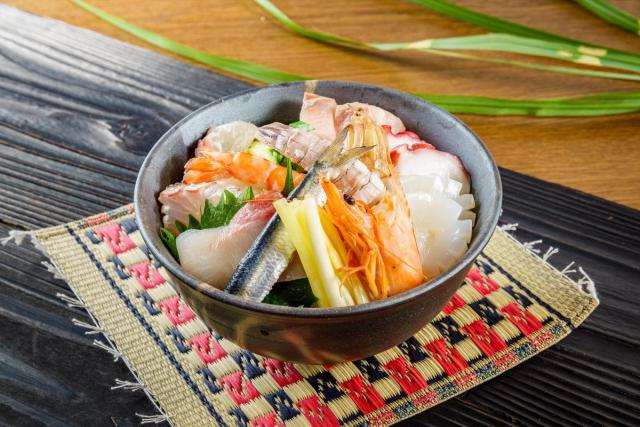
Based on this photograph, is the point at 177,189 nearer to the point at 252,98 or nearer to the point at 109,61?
the point at 252,98

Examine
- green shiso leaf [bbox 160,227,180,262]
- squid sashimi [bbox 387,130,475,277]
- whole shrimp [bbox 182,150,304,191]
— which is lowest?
green shiso leaf [bbox 160,227,180,262]

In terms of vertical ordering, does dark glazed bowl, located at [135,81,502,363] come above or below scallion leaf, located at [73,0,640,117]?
below

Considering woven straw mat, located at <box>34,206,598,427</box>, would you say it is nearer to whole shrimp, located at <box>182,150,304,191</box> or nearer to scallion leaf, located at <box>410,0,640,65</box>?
whole shrimp, located at <box>182,150,304,191</box>

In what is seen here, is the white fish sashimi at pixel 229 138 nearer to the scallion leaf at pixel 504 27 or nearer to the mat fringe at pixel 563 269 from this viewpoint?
the mat fringe at pixel 563 269

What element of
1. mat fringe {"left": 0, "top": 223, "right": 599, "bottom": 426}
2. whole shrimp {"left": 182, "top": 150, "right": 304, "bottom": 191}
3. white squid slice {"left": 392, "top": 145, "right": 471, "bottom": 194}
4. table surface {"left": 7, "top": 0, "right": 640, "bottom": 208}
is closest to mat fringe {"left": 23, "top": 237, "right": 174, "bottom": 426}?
mat fringe {"left": 0, "top": 223, "right": 599, "bottom": 426}

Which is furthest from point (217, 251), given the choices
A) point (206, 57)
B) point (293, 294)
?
point (206, 57)

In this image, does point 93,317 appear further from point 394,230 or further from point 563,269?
point 563,269

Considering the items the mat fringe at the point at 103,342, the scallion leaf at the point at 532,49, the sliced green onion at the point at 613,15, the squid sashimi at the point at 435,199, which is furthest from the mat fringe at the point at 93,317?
the sliced green onion at the point at 613,15
